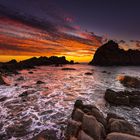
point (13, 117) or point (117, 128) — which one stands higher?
point (117, 128)

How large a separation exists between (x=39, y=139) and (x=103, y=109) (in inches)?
285

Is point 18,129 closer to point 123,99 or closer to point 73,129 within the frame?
point 73,129

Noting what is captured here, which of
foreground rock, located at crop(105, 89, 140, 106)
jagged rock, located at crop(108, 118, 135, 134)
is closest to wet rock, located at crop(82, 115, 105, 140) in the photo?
jagged rock, located at crop(108, 118, 135, 134)

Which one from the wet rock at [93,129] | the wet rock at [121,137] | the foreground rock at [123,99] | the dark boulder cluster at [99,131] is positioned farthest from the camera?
the foreground rock at [123,99]

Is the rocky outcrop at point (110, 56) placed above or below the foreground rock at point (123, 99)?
above

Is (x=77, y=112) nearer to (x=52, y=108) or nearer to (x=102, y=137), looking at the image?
(x=102, y=137)

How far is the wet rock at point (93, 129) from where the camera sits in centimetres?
689

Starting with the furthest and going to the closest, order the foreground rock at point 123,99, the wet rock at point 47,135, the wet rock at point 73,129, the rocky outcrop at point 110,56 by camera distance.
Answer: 1. the rocky outcrop at point 110,56
2. the foreground rock at point 123,99
3. the wet rock at point 47,135
4. the wet rock at point 73,129

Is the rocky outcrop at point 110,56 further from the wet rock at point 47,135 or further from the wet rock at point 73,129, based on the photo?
the wet rock at point 73,129

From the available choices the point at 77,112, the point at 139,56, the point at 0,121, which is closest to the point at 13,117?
the point at 0,121

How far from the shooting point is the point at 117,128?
7566mm

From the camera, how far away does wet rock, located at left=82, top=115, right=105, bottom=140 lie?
689 centimetres

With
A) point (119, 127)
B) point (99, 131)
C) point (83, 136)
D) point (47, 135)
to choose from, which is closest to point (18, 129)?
point (47, 135)

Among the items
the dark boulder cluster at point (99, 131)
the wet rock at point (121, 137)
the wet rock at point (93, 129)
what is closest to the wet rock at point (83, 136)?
the dark boulder cluster at point (99, 131)
